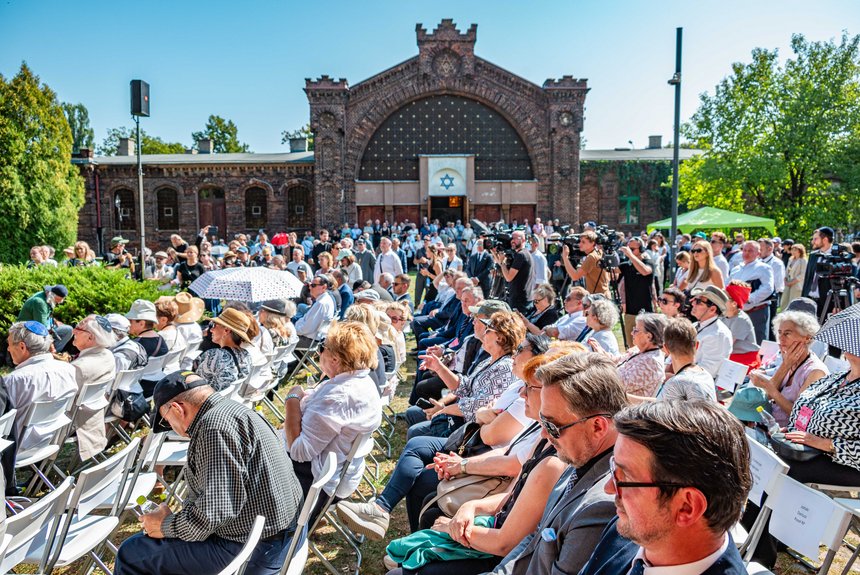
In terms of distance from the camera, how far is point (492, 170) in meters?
32.5

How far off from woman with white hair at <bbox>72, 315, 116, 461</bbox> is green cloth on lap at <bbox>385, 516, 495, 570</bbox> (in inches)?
135

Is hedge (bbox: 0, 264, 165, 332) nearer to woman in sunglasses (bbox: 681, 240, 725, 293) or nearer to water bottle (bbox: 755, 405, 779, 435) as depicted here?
woman in sunglasses (bbox: 681, 240, 725, 293)

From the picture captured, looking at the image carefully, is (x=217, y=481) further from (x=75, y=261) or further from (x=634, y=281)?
(x=75, y=261)

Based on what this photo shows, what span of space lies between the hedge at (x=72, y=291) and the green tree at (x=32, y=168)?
17524 mm

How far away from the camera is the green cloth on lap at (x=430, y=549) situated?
2977 millimetres

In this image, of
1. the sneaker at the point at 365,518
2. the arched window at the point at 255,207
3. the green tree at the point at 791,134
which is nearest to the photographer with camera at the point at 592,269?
the sneaker at the point at 365,518

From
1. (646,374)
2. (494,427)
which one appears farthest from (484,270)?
(494,427)

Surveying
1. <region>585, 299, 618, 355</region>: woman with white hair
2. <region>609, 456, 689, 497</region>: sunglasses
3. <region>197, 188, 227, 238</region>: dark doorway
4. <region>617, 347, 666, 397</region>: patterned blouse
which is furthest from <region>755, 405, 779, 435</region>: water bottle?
<region>197, 188, 227, 238</region>: dark doorway

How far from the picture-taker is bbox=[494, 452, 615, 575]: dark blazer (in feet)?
7.11

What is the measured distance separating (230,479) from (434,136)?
1201 inches

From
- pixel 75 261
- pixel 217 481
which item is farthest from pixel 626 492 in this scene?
pixel 75 261

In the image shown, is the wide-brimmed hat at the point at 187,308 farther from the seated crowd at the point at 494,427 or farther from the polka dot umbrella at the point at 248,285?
the polka dot umbrella at the point at 248,285

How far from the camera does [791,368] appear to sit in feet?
15.4

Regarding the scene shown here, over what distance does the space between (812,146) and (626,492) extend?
25.0 metres
